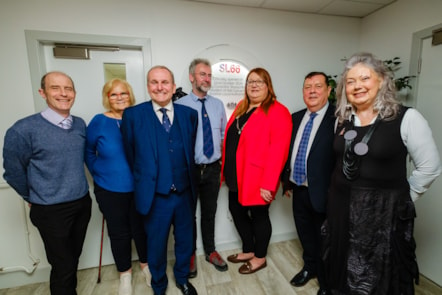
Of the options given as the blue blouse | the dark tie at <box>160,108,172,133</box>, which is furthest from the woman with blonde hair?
the dark tie at <box>160,108,172,133</box>

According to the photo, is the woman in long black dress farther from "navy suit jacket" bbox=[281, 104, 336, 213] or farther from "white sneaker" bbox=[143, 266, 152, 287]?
"white sneaker" bbox=[143, 266, 152, 287]

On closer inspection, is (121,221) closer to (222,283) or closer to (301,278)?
(222,283)

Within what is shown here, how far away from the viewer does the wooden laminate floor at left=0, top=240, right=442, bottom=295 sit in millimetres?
1829

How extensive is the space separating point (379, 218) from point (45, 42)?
2.71 meters

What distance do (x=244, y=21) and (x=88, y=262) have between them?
2.77 m

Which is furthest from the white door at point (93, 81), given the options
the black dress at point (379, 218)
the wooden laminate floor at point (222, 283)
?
the black dress at point (379, 218)

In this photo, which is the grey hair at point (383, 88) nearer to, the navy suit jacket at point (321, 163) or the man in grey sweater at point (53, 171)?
the navy suit jacket at point (321, 163)

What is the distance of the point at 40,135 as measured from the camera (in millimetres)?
1350

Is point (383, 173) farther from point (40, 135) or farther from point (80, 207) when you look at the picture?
point (40, 135)

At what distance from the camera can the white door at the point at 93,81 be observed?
6.56ft

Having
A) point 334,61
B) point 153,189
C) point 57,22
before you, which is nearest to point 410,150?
point 153,189

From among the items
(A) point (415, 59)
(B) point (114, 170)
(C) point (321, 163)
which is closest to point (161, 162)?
(B) point (114, 170)

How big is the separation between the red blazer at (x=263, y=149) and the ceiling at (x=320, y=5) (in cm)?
112

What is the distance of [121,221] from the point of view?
172 centimetres
